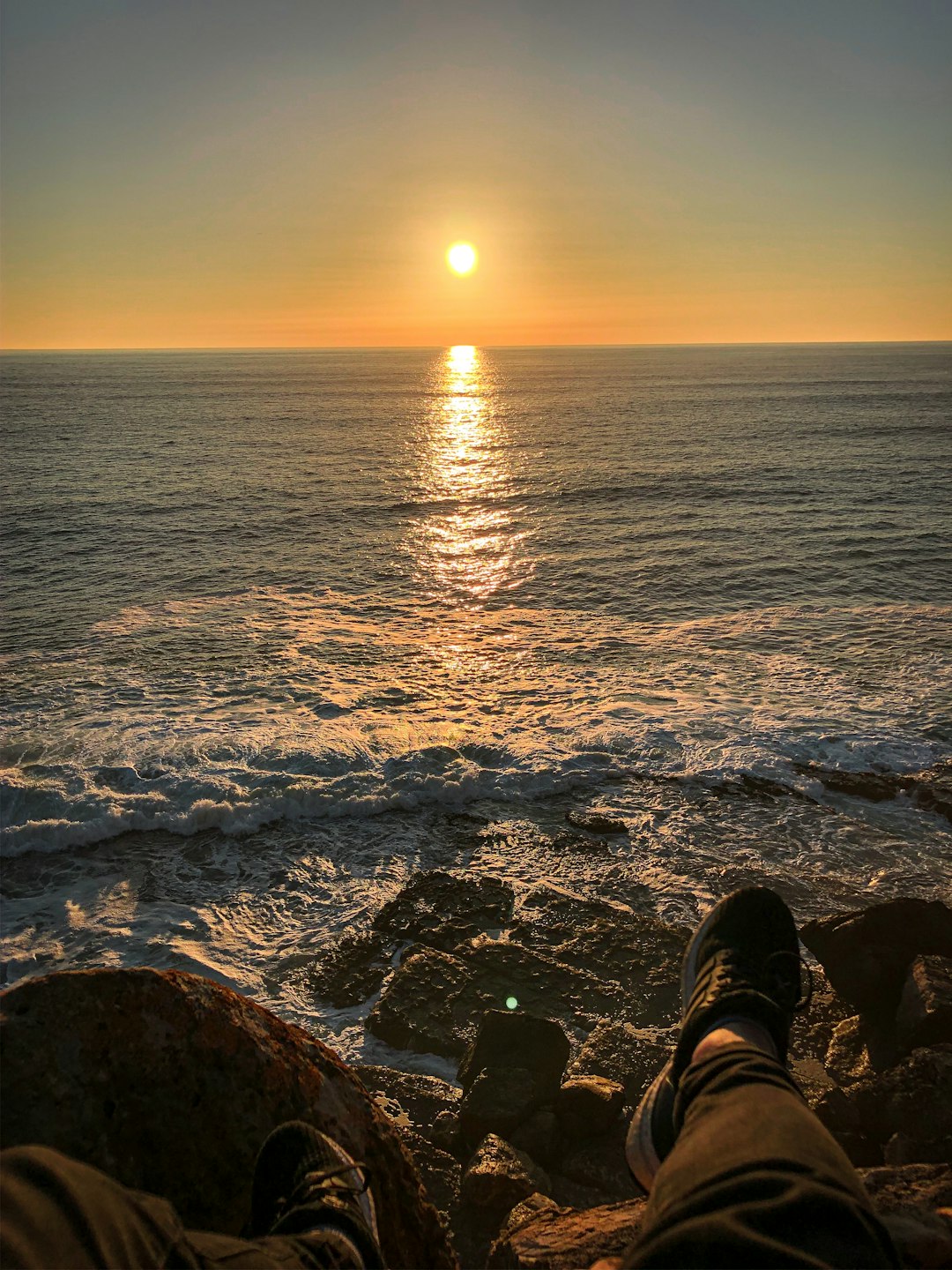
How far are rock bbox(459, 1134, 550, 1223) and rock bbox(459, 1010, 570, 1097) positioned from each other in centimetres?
54

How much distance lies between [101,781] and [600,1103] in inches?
264

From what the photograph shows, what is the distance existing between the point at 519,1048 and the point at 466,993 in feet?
3.44

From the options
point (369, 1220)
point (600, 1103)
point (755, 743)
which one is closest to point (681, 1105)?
point (369, 1220)

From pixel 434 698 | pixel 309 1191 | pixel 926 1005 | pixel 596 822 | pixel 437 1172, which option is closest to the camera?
pixel 309 1191

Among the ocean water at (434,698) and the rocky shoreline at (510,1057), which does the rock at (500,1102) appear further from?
the ocean water at (434,698)

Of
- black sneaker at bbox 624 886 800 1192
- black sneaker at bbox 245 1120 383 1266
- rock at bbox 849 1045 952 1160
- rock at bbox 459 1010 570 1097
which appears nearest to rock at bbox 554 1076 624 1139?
rock at bbox 459 1010 570 1097

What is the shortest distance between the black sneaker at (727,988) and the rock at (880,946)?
182 centimetres

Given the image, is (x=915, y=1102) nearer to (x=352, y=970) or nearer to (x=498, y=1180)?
(x=498, y=1180)

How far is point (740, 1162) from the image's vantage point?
2074 mm

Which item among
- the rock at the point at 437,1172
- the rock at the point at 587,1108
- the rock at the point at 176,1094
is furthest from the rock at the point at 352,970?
the rock at the point at 176,1094

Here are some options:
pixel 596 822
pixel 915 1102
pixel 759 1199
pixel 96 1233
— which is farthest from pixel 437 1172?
pixel 596 822

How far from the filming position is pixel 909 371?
99125 millimetres

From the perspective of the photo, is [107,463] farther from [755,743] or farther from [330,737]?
[755,743]

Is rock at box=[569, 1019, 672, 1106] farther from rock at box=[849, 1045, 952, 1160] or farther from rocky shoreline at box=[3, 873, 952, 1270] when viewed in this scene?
rock at box=[849, 1045, 952, 1160]
